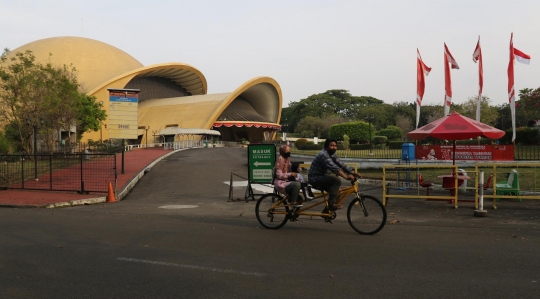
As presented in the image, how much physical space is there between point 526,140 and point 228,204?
81.6 ft

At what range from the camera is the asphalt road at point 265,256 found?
4789mm

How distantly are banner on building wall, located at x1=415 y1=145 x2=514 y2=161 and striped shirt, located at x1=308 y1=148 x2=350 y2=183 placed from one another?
10.8 metres

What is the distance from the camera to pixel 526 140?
1181 inches

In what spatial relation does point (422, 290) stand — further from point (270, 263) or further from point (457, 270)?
point (270, 263)

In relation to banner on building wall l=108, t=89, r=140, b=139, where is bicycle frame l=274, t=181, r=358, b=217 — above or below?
below

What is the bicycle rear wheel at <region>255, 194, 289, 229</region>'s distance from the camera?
336 inches

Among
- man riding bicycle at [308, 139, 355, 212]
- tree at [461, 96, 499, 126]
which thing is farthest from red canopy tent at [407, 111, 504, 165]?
tree at [461, 96, 499, 126]

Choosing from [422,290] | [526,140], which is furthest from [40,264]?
[526,140]

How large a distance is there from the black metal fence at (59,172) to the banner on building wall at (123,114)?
11.6 feet

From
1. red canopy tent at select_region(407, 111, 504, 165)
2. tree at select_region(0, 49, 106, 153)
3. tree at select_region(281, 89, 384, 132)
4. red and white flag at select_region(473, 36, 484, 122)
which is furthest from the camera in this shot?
tree at select_region(281, 89, 384, 132)

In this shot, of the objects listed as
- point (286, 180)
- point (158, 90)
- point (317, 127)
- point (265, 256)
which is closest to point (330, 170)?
point (286, 180)

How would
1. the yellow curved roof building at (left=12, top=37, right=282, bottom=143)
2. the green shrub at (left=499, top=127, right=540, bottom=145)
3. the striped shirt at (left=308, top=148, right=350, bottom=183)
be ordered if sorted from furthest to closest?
the yellow curved roof building at (left=12, top=37, right=282, bottom=143) < the green shrub at (left=499, top=127, right=540, bottom=145) < the striped shirt at (left=308, top=148, right=350, bottom=183)

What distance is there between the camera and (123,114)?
20.6 m

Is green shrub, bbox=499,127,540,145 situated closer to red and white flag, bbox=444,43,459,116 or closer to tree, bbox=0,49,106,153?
red and white flag, bbox=444,43,459,116
